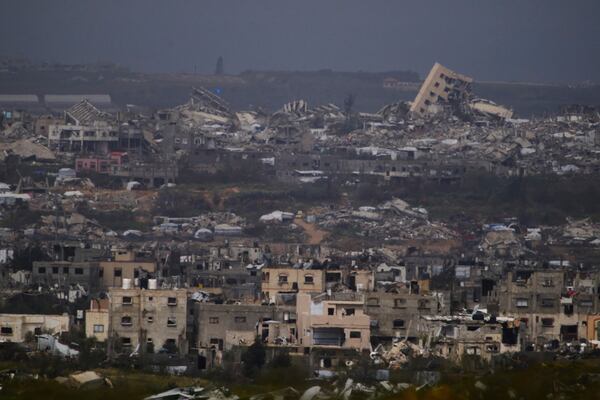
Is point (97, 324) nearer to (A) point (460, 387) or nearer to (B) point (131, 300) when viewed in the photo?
(B) point (131, 300)

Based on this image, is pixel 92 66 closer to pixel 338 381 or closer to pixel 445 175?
pixel 445 175

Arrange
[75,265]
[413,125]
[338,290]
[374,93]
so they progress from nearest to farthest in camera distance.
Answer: [338,290] < [75,265] < [413,125] < [374,93]

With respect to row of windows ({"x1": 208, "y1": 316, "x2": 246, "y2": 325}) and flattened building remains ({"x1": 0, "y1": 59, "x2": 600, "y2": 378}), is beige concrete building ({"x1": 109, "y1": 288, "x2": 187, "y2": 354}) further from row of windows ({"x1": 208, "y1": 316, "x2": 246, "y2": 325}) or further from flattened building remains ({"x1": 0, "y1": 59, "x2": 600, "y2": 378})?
row of windows ({"x1": 208, "y1": 316, "x2": 246, "y2": 325})

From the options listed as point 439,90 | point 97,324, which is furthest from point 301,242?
point 439,90

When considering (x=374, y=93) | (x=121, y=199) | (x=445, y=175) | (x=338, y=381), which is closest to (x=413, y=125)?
(x=445, y=175)

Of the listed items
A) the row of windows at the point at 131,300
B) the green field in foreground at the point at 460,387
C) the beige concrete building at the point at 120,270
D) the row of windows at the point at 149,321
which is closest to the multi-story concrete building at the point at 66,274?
the beige concrete building at the point at 120,270
